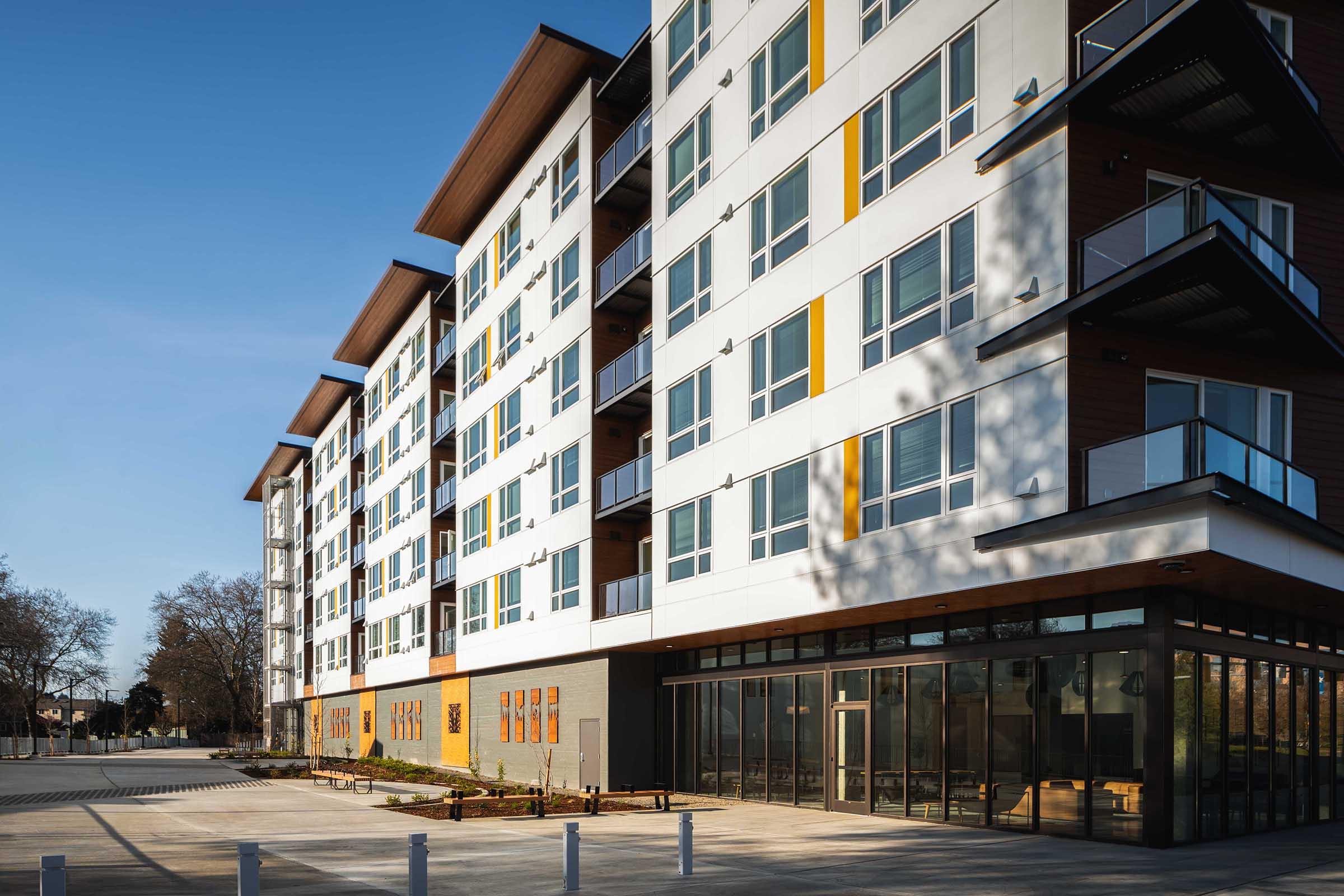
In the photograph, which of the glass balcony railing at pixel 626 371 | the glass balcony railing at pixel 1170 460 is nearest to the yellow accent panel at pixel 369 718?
the glass balcony railing at pixel 626 371

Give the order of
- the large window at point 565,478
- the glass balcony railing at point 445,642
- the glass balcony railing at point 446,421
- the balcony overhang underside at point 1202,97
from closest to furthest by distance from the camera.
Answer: the balcony overhang underside at point 1202,97
the large window at point 565,478
the glass balcony railing at point 445,642
the glass balcony railing at point 446,421

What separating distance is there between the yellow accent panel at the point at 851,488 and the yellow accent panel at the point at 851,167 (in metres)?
3.97

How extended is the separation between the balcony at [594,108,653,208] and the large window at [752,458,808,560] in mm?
9863

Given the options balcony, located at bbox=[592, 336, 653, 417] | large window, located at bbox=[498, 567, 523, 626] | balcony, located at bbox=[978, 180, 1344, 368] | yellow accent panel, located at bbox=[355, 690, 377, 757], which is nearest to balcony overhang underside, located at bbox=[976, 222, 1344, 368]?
balcony, located at bbox=[978, 180, 1344, 368]

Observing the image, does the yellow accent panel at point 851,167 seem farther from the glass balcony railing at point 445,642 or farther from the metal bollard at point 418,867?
the glass balcony railing at point 445,642

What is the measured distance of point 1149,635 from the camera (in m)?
16.8

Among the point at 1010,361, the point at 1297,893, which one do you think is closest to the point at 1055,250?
the point at 1010,361

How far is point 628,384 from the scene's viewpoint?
28875 mm

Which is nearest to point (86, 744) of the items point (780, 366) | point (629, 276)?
point (629, 276)

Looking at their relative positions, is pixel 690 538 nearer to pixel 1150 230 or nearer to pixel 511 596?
pixel 511 596

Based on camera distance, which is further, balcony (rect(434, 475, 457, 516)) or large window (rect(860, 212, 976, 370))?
balcony (rect(434, 475, 457, 516))

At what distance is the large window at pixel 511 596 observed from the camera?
34875mm

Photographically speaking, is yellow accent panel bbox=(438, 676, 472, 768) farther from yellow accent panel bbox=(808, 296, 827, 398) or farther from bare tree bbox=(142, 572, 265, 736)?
bare tree bbox=(142, 572, 265, 736)

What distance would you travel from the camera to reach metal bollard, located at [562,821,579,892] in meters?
13.7
